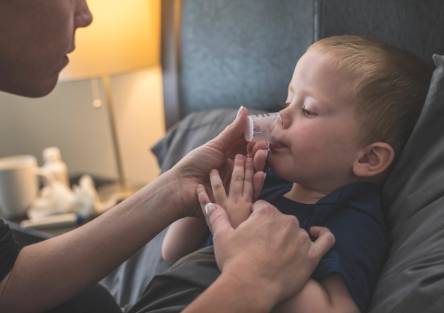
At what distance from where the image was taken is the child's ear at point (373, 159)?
0.97 m

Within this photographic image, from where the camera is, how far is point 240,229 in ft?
2.63

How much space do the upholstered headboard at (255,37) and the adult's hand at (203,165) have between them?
1.30 ft

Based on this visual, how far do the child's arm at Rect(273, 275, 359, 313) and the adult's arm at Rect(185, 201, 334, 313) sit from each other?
21 mm

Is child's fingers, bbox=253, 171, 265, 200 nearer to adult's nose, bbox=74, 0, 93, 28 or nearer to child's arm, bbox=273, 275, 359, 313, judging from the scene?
child's arm, bbox=273, 275, 359, 313

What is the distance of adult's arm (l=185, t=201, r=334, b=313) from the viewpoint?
2.38ft

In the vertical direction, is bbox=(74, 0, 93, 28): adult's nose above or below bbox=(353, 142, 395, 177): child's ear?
above

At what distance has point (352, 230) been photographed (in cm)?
87

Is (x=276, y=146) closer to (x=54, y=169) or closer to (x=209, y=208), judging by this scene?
(x=209, y=208)

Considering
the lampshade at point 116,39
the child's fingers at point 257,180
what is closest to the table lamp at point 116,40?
the lampshade at point 116,39

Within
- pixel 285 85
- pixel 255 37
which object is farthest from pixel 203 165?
pixel 255 37

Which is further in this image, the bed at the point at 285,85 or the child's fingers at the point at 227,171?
the child's fingers at the point at 227,171

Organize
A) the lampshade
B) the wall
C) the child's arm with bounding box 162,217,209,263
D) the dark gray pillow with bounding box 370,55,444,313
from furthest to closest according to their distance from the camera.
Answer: the wall
the lampshade
the child's arm with bounding box 162,217,209,263
the dark gray pillow with bounding box 370,55,444,313

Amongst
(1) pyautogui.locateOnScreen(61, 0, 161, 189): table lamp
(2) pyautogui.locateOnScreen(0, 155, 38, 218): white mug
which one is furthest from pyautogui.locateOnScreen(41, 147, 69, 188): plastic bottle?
(1) pyautogui.locateOnScreen(61, 0, 161, 189): table lamp

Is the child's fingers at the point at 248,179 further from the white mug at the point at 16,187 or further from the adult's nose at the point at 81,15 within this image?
the white mug at the point at 16,187
